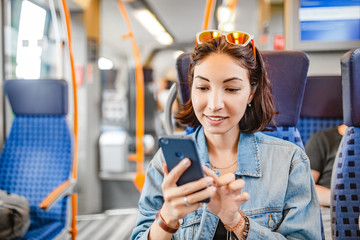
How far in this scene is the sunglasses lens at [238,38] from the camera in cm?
105

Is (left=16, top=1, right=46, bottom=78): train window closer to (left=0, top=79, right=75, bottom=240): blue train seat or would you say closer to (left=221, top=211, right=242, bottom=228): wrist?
(left=0, top=79, right=75, bottom=240): blue train seat

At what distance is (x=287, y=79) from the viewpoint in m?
1.29

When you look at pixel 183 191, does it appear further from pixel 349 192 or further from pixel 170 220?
pixel 349 192

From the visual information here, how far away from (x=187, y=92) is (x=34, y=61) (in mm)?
2139

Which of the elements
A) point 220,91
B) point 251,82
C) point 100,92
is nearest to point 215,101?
point 220,91

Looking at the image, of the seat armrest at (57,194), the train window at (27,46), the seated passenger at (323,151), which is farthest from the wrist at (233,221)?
the train window at (27,46)

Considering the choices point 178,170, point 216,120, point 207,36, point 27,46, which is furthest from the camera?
point 27,46

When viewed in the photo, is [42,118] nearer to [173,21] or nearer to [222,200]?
[222,200]

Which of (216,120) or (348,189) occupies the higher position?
(216,120)

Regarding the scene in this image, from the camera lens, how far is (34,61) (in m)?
2.90

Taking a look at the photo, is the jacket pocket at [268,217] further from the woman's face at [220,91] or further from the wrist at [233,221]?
the woman's face at [220,91]

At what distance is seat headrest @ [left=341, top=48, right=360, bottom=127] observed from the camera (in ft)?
3.85

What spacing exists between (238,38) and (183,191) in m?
0.56

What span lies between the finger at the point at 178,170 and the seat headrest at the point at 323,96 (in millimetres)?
1469
